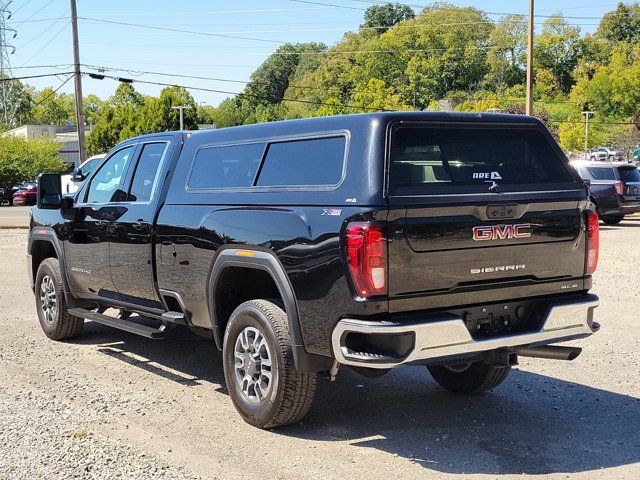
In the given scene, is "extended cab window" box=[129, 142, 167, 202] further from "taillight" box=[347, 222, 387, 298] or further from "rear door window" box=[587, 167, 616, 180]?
"rear door window" box=[587, 167, 616, 180]

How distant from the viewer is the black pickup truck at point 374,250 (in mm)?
4500

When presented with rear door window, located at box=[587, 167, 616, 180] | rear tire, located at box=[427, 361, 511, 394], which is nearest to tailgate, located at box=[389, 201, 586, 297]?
rear tire, located at box=[427, 361, 511, 394]

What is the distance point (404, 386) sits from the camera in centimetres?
639

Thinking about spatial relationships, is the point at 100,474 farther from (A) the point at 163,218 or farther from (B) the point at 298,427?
(A) the point at 163,218

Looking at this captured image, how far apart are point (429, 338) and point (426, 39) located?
127 meters

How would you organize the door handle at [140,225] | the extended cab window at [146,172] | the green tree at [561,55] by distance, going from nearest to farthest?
1. the door handle at [140,225]
2. the extended cab window at [146,172]
3. the green tree at [561,55]

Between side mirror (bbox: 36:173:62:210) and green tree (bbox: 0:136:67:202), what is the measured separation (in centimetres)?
5029

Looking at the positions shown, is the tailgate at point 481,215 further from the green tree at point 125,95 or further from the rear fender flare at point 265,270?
the green tree at point 125,95

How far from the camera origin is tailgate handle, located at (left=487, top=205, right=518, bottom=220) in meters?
4.77

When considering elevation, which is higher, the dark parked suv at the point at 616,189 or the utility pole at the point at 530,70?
the utility pole at the point at 530,70

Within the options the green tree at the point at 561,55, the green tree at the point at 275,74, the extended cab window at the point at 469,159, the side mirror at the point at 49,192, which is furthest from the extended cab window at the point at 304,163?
the green tree at the point at 275,74

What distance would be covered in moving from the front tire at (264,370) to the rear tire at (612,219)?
19123 mm

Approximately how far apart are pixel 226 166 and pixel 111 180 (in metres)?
1.95

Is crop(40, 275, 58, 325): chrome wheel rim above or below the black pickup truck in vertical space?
below
